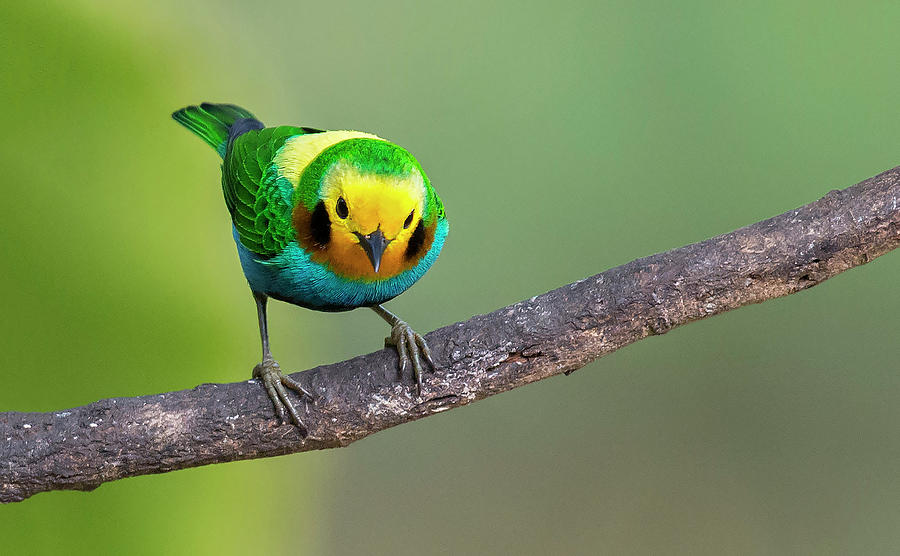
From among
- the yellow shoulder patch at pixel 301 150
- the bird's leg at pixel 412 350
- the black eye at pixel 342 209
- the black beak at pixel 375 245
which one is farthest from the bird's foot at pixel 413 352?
the yellow shoulder patch at pixel 301 150

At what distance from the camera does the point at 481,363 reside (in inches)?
74.7

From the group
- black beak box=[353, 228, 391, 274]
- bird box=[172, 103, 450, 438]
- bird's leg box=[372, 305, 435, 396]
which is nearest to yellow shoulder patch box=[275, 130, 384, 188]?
bird box=[172, 103, 450, 438]

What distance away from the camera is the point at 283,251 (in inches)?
80.9

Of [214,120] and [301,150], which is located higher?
[214,120]

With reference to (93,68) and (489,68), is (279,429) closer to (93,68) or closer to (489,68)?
(93,68)

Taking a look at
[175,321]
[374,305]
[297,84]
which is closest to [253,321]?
[175,321]

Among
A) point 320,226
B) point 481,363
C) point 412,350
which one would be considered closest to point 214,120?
point 320,226

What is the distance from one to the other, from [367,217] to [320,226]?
0.18 metres

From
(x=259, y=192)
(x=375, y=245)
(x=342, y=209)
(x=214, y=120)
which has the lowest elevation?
(x=375, y=245)

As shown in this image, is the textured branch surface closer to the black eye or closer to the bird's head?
the bird's head

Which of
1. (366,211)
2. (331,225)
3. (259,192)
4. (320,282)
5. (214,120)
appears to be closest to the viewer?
(366,211)

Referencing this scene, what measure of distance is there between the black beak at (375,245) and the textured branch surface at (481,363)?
25cm

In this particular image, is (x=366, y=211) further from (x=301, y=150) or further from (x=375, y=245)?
(x=301, y=150)

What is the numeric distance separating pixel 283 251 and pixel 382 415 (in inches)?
18.3
